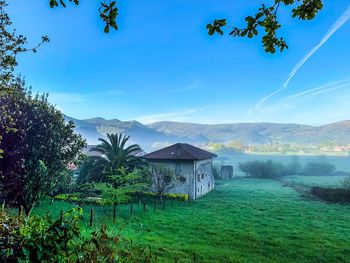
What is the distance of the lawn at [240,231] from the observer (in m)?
12.6

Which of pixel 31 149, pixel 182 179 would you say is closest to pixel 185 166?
pixel 182 179

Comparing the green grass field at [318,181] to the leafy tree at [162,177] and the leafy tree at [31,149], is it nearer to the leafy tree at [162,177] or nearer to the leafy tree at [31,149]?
the leafy tree at [162,177]

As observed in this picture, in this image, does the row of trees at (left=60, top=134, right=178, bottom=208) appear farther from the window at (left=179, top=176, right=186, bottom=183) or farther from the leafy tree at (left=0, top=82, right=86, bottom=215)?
the leafy tree at (left=0, top=82, right=86, bottom=215)

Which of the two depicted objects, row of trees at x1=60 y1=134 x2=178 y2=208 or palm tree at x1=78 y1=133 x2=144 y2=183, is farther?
palm tree at x1=78 y1=133 x2=144 y2=183

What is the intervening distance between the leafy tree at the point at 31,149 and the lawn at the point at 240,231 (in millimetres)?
3634

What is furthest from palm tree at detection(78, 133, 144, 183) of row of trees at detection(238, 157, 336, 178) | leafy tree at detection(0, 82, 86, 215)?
row of trees at detection(238, 157, 336, 178)

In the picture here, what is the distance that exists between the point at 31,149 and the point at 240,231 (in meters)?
14.1

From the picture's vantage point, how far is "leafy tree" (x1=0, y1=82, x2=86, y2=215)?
1311 cm

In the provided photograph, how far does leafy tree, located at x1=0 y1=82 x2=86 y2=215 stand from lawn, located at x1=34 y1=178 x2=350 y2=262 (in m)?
3.63

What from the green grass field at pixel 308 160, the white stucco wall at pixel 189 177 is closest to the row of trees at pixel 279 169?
the green grass field at pixel 308 160

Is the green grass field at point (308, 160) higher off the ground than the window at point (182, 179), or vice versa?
the green grass field at point (308, 160)

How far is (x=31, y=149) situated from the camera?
13.6 meters

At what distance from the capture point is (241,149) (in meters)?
169

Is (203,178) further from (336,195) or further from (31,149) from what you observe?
(31,149)
